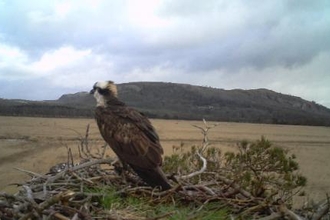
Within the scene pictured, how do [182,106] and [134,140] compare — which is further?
[182,106]

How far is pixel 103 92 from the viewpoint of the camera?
5.57m

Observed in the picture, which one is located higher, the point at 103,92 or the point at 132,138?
the point at 103,92

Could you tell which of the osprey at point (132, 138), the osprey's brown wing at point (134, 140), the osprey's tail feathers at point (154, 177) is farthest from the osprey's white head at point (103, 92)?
the osprey's tail feathers at point (154, 177)

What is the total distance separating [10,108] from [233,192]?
75.3 metres

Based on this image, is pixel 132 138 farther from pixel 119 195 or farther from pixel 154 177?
pixel 119 195

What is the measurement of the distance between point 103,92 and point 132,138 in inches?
43.0

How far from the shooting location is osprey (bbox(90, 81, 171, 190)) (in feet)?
14.3

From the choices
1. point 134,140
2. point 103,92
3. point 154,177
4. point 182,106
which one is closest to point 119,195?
point 154,177

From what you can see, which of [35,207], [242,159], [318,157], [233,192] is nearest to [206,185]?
[233,192]

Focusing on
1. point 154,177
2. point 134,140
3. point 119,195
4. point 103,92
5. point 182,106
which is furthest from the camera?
point 182,106

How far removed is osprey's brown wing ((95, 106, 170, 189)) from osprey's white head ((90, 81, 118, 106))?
0.20 meters

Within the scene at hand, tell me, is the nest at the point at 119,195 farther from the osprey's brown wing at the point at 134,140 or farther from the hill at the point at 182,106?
the hill at the point at 182,106

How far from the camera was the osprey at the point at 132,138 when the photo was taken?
436 cm

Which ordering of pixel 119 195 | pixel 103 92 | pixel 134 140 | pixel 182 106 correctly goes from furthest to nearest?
pixel 182 106, pixel 103 92, pixel 134 140, pixel 119 195
